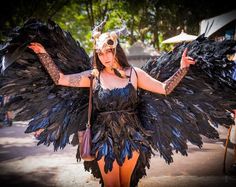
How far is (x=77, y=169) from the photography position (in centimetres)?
560

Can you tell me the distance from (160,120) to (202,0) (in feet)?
58.0

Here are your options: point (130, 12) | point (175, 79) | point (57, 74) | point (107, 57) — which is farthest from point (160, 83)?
point (130, 12)

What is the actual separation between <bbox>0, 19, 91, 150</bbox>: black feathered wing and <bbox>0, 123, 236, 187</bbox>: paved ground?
1.61 metres

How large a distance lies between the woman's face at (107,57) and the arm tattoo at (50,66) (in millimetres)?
474

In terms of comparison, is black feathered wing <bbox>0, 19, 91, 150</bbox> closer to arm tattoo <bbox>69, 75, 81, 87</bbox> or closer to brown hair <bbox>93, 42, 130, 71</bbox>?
arm tattoo <bbox>69, 75, 81, 87</bbox>

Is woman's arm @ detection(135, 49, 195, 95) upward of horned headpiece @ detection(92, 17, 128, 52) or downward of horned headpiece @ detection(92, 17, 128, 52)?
downward

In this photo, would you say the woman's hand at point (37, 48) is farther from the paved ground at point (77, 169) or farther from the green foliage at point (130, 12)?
the green foliage at point (130, 12)

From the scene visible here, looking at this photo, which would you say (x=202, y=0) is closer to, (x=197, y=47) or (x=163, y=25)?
(x=163, y=25)

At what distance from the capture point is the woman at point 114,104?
3121 millimetres

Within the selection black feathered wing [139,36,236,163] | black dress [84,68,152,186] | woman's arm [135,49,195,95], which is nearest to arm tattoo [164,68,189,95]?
woman's arm [135,49,195,95]

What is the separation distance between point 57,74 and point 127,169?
1192 mm

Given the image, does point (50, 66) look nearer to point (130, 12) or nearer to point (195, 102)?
point (195, 102)

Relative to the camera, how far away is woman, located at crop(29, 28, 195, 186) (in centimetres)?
312

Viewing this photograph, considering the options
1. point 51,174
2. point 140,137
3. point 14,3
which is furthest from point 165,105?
point 14,3
